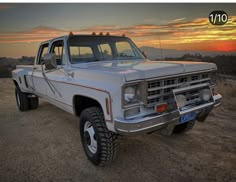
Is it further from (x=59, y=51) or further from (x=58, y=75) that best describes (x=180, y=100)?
(x=59, y=51)

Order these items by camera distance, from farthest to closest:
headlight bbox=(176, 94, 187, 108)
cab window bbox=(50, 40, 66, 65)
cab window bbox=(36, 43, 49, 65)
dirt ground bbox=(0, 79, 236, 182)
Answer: cab window bbox=(36, 43, 49, 65) < cab window bbox=(50, 40, 66, 65) < dirt ground bbox=(0, 79, 236, 182) < headlight bbox=(176, 94, 187, 108)

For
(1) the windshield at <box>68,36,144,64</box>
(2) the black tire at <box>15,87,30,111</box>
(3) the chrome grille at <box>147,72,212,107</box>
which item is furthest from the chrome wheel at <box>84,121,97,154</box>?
(2) the black tire at <box>15,87,30,111</box>

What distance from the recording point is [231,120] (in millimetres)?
5129

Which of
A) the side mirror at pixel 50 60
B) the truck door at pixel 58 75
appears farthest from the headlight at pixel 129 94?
the side mirror at pixel 50 60

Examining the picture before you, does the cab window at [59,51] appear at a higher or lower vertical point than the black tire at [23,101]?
higher

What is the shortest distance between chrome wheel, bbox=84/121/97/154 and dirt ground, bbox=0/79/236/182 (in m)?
0.25

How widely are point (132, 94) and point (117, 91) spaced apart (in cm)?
20

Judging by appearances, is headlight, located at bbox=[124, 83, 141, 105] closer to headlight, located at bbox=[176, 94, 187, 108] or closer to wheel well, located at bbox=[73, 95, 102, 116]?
headlight, located at bbox=[176, 94, 187, 108]

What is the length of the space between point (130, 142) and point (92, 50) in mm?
1932

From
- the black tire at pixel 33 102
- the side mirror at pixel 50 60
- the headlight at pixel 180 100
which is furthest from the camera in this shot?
the black tire at pixel 33 102

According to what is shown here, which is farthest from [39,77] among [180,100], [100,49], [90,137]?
[180,100]

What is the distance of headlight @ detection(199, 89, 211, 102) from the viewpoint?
3.16 m

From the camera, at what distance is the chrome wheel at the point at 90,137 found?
A: 318cm

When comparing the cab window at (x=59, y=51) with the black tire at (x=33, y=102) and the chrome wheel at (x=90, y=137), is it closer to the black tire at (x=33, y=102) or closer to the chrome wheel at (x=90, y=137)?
the chrome wheel at (x=90, y=137)
